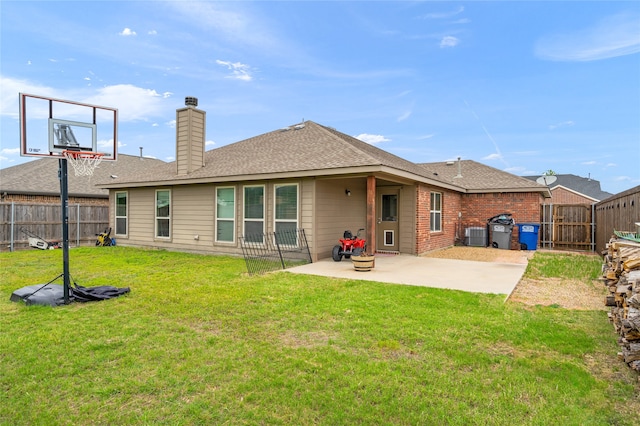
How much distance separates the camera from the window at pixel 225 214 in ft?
36.2

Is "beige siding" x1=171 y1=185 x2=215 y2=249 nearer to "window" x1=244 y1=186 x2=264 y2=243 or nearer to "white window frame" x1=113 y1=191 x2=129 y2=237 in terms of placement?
"window" x1=244 y1=186 x2=264 y2=243

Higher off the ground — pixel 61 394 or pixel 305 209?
pixel 305 209

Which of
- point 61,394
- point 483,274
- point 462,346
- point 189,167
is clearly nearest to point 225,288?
point 61,394

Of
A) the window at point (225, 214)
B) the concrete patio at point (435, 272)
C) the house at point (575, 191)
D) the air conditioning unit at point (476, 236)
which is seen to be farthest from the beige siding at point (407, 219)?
the house at point (575, 191)

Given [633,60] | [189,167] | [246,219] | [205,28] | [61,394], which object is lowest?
[61,394]

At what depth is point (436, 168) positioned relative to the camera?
61.3ft

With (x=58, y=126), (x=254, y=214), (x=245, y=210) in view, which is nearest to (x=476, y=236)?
(x=254, y=214)

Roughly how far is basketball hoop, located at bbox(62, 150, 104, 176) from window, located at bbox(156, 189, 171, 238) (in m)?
4.95

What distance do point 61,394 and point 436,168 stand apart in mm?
18077

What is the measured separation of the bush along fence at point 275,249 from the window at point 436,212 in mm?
4829

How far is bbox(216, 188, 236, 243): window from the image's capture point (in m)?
11.0

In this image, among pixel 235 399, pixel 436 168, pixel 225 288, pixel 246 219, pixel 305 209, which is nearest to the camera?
pixel 235 399

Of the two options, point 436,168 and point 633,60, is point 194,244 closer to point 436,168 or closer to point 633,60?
point 436,168

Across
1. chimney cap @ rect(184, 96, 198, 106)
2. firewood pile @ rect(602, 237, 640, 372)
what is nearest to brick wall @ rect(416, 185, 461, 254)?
firewood pile @ rect(602, 237, 640, 372)
